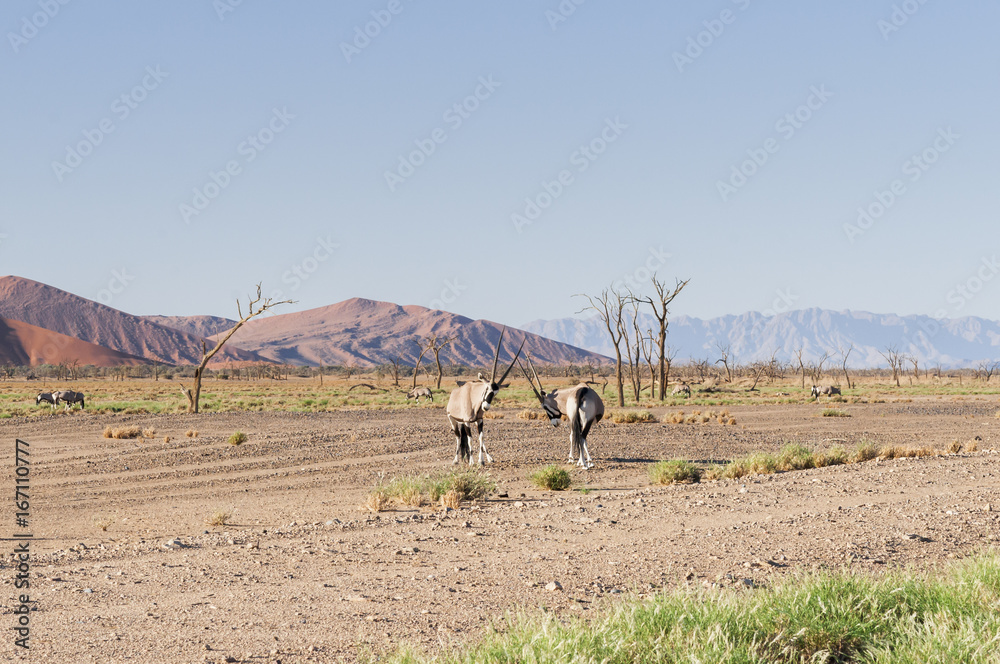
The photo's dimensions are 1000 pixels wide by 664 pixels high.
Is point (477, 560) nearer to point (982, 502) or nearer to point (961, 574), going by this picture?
point (961, 574)

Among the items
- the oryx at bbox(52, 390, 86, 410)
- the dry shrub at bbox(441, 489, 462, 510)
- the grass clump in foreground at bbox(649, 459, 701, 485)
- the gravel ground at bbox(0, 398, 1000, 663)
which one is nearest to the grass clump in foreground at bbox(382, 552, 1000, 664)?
the gravel ground at bbox(0, 398, 1000, 663)

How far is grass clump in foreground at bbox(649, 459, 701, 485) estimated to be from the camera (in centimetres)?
1488

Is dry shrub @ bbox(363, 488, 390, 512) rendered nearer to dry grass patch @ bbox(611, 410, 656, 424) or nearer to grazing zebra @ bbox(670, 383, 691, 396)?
dry grass patch @ bbox(611, 410, 656, 424)

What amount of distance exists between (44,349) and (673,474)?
198 m

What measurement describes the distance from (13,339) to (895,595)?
683 feet

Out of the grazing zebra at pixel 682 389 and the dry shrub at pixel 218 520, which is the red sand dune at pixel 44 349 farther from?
the dry shrub at pixel 218 520

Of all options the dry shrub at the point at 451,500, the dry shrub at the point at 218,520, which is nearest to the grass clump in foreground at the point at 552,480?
the dry shrub at the point at 451,500

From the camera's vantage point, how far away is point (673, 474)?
1488cm

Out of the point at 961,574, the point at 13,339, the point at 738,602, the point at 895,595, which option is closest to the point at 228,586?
the point at 738,602

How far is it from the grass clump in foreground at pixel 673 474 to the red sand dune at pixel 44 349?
18183cm

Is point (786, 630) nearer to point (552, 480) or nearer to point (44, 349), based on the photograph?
point (552, 480)

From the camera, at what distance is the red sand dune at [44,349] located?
6983 inches

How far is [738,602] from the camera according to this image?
538 centimetres

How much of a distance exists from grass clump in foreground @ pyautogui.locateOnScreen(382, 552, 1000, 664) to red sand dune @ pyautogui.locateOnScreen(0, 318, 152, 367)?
190 metres
